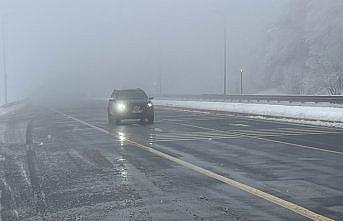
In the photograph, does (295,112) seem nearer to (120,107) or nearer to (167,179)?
(120,107)

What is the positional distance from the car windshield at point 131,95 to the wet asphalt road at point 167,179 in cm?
909

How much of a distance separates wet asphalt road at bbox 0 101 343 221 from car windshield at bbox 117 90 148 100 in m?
9.09

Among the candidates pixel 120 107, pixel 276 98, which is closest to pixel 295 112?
pixel 120 107

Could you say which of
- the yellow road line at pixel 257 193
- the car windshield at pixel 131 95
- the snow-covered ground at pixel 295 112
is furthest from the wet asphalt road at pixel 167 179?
the car windshield at pixel 131 95

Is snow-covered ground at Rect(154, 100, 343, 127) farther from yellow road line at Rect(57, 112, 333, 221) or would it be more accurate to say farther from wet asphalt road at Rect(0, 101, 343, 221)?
yellow road line at Rect(57, 112, 333, 221)

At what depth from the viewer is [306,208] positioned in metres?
6.36

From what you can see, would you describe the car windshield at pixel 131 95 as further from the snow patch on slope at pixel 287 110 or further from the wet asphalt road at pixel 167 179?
the wet asphalt road at pixel 167 179

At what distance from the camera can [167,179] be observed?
8.53 m

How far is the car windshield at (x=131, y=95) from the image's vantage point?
24203 mm

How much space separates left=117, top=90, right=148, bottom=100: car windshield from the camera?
24.2 metres

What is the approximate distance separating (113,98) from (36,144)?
Result: 9.84m

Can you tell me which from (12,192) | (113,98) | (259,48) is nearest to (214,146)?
(12,192)

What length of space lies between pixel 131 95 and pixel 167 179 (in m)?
16.2

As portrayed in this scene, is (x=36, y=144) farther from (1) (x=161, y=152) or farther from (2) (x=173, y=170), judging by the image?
(2) (x=173, y=170)
